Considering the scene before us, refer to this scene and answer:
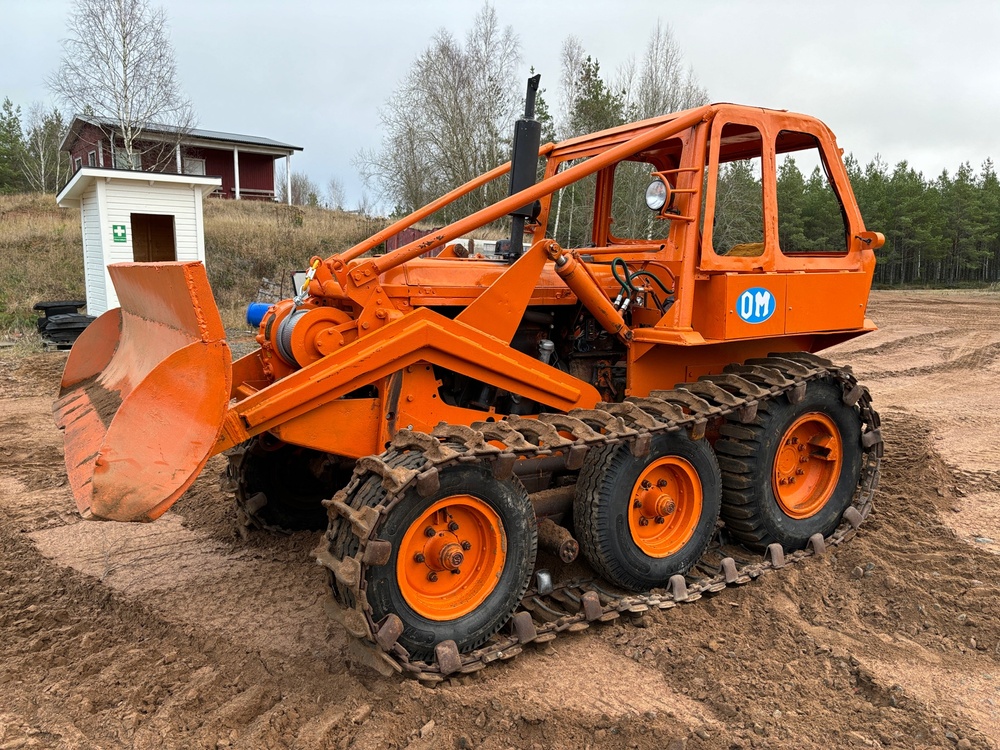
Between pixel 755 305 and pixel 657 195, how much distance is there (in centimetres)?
86

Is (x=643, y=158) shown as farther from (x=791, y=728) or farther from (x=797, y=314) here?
(x=791, y=728)

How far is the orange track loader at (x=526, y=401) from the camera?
11.2 feet

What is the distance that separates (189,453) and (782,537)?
348cm

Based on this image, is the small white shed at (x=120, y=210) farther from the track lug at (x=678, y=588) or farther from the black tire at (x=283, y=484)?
the track lug at (x=678, y=588)

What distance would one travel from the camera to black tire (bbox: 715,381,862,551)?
4598 mm

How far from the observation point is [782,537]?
482cm

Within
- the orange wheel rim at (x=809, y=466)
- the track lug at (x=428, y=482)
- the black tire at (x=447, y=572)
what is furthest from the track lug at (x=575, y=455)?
the orange wheel rim at (x=809, y=466)

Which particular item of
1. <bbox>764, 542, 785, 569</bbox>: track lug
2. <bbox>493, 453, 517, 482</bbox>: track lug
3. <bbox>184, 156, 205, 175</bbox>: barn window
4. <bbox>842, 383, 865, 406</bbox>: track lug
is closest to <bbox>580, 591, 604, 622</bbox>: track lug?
<bbox>493, 453, 517, 482</bbox>: track lug

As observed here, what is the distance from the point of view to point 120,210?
1556 centimetres

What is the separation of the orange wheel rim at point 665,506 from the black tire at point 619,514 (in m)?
0.04

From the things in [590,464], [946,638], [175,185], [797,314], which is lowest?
[946,638]

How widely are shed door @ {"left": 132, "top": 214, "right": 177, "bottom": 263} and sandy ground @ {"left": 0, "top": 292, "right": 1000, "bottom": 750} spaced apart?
15089mm

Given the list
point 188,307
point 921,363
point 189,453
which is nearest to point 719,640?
point 189,453

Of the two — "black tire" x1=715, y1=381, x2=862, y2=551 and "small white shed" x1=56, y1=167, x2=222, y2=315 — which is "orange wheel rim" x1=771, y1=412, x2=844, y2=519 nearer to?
"black tire" x1=715, y1=381, x2=862, y2=551
